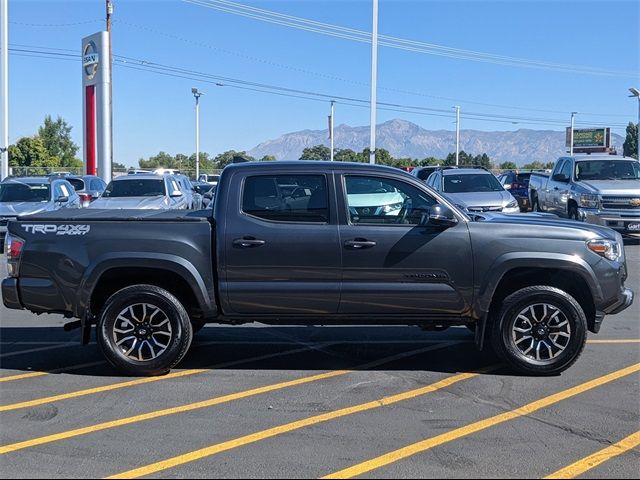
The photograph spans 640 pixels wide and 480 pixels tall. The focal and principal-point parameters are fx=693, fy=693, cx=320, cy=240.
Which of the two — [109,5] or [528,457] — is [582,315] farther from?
[109,5]

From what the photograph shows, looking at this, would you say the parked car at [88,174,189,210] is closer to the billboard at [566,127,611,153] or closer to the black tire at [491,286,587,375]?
the black tire at [491,286,587,375]

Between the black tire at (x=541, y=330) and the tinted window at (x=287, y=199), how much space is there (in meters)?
1.86

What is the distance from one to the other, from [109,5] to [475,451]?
1311 inches

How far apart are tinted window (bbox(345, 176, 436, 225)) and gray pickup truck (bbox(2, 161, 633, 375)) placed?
0.01 meters

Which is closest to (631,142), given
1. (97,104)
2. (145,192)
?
(97,104)

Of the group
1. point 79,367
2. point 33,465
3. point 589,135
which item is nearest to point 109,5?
point 79,367

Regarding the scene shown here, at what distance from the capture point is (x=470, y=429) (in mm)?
4941

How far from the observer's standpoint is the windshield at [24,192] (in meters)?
17.1

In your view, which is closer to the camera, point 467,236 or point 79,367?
point 467,236

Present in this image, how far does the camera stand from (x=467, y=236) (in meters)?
6.10

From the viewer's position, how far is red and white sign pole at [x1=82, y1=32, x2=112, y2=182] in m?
32.9

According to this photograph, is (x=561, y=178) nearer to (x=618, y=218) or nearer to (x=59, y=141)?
(x=618, y=218)

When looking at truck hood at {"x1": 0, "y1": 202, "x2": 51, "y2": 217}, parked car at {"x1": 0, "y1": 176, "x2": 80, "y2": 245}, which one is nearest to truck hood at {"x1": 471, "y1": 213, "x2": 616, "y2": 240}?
truck hood at {"x1": 0, "y1": 202, "x2": 51, "y2": 217}

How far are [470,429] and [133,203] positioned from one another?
13.7m
